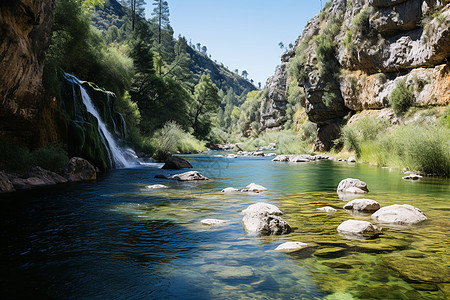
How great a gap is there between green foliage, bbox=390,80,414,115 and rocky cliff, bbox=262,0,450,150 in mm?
394

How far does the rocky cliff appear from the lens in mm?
18516

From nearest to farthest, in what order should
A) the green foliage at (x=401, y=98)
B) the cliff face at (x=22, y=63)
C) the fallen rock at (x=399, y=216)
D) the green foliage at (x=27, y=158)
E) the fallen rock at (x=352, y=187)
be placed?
the fallen rock at (x=399, y=216) < the cliff face at (x=22, y=63) < the fallen rock at (x=352, y=187) < the green foliage at (x=27, y=158) < the green foliage at (x=401, y=98)

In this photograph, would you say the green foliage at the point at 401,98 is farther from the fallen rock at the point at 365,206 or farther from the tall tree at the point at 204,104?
the tall tree at the point at 204,104

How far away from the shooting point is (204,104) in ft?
186

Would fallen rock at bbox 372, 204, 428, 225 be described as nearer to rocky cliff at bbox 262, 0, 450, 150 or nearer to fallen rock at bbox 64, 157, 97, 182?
fallen rock at bbox 64, 157, 97, 182

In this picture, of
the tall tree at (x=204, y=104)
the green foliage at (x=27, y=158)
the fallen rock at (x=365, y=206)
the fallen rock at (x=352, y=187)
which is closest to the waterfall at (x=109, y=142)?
the green foliage at (x=27, y=158)

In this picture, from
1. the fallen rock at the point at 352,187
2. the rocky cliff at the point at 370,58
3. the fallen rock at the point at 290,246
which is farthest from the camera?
the rocky cliff at the point at 370,58

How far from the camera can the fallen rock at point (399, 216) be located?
215 inches

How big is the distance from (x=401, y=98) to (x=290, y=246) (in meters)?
20.2

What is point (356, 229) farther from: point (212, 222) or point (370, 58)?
point (370, 58)

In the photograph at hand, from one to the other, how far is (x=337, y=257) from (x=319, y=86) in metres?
28.4

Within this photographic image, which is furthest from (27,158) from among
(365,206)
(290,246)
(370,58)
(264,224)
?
(370,58)

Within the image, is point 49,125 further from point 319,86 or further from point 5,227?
point 319,86

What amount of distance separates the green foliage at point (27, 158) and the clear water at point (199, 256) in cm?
387
